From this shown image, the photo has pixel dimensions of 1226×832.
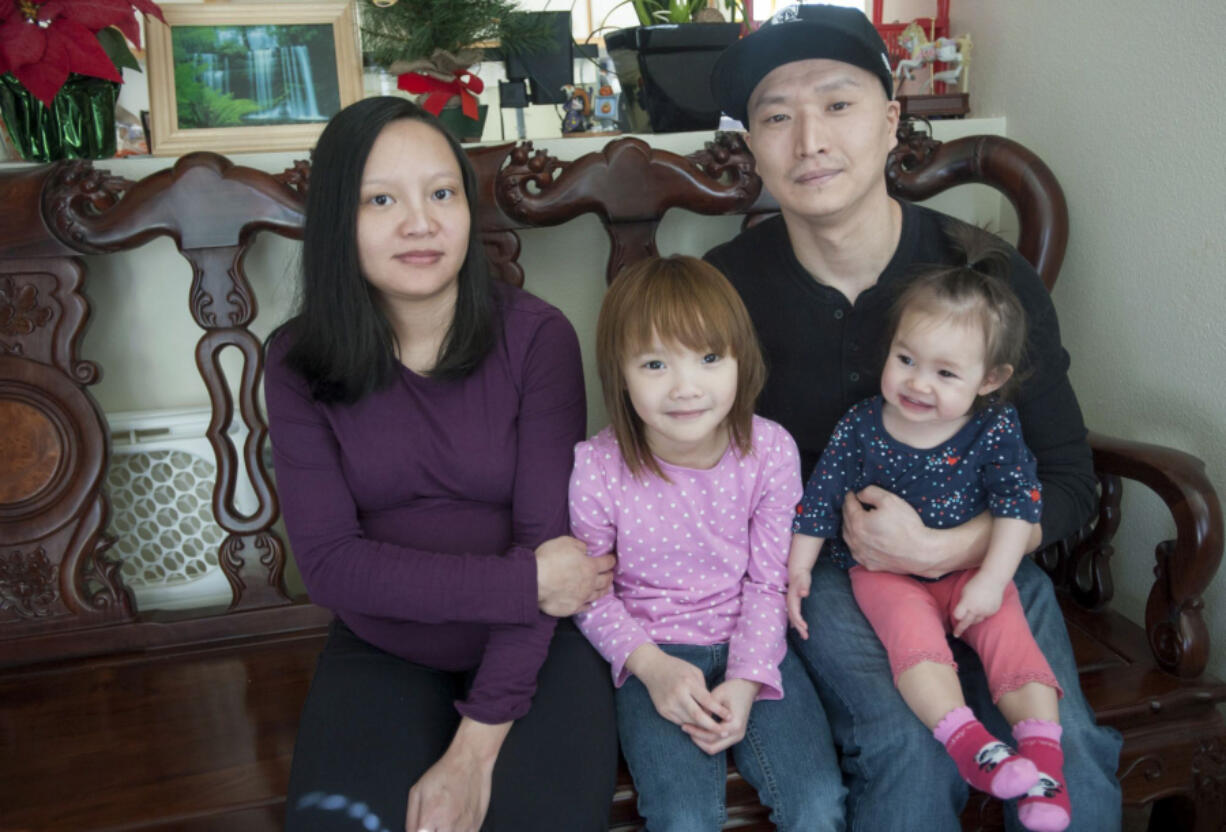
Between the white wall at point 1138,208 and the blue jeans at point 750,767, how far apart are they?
0.77 metres

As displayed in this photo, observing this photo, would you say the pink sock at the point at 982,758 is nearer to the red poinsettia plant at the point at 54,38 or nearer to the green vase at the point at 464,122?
the green vase at the point at 464,122

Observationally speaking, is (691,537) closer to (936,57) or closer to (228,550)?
(228,550)

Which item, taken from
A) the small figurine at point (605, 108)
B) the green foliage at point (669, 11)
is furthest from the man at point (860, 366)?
the small figurine at point (605, 108)

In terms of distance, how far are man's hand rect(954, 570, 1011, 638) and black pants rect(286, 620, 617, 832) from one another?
49 centimetres

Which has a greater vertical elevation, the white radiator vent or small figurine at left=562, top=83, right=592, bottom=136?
small figurine at left=562, top=83, right=592, bottom=136

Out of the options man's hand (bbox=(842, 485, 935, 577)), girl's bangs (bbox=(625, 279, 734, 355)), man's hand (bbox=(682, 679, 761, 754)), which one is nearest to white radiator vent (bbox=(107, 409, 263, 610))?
girl's bangs (bbox=(625, 279, 734, 355))

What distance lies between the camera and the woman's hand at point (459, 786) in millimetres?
1043

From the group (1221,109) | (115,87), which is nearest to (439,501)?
(115,87)

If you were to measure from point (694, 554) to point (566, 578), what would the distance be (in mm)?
190

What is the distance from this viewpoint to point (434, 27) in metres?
1.59

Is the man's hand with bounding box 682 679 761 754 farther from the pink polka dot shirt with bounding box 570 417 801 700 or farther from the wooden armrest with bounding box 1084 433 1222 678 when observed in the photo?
the wooden armrest with bounding box 1084 433 1222 678

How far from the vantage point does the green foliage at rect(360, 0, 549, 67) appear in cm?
159

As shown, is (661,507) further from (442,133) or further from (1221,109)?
(1221,109)

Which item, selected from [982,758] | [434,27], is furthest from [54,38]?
[982,758]
